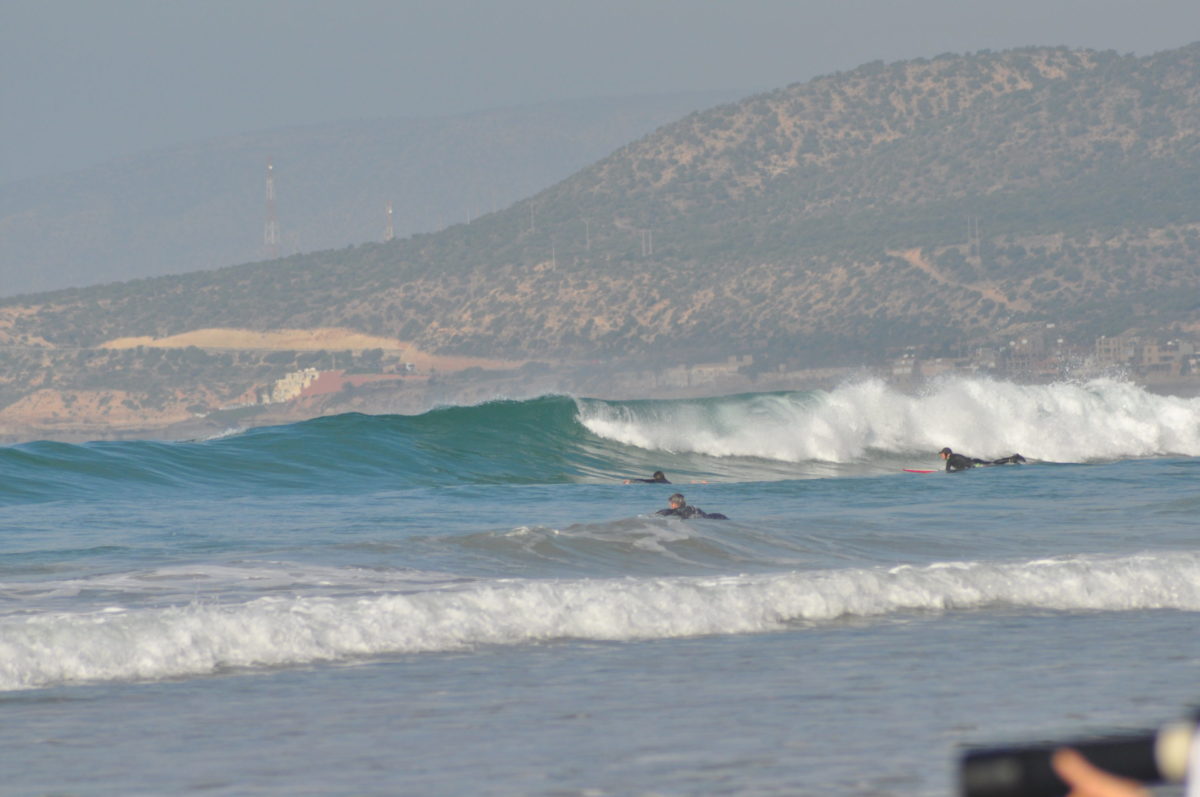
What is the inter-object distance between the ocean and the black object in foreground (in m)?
4.09

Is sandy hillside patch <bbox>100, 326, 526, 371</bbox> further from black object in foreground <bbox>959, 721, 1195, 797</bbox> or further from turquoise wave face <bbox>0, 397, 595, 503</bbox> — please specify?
black object in foreground <bbox>959, 721, 1195, 797</bbox>

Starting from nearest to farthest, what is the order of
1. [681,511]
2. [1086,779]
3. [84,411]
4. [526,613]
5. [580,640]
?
[1086,779], [580,640], [526,613], [681,511], [84,411]

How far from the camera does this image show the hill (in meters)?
126

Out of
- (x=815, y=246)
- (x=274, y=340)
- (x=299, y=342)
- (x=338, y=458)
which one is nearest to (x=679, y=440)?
(x=338, y=458)

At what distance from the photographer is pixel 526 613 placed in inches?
471

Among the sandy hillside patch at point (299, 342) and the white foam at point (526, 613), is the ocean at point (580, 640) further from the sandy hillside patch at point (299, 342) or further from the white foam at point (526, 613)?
the sandy hillside patch at point (299, 342)

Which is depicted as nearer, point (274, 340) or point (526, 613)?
point (526, 613)

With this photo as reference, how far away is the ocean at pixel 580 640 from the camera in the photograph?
7473 mm

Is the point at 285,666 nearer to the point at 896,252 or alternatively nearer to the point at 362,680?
the point at 362,680

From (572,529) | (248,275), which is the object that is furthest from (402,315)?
(572,529)

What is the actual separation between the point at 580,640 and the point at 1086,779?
9.10 metres

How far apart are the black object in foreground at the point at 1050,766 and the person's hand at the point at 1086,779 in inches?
0.4

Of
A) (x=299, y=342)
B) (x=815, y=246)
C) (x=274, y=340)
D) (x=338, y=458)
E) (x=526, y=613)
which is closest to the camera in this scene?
(x=526, y=613)

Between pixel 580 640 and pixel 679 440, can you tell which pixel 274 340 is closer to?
pixel 679 440
